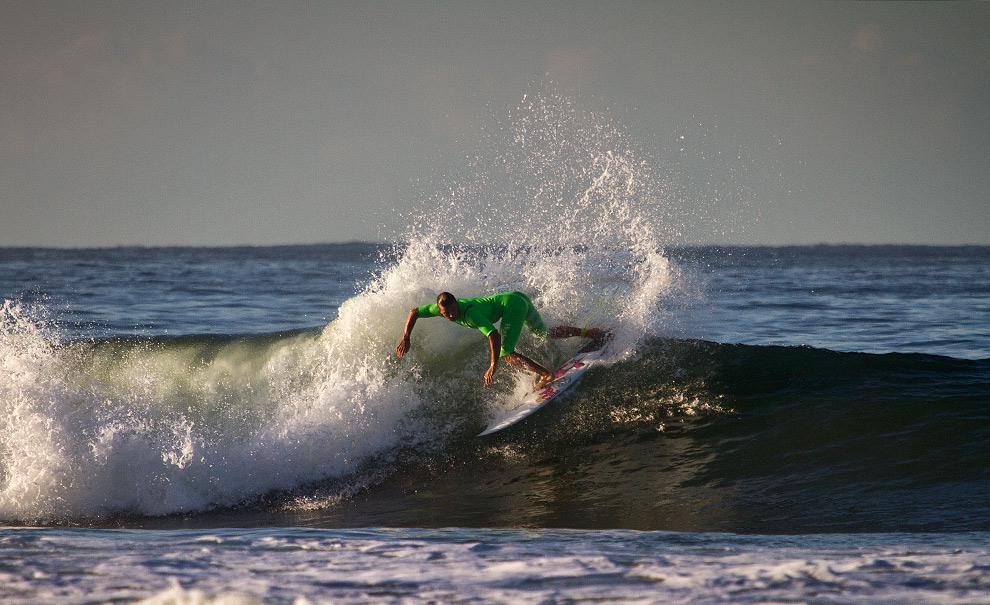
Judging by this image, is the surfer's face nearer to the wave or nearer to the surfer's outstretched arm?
the surfer's outstretched arm

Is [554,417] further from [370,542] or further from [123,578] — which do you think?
[123,578]

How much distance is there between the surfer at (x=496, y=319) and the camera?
26.5 feet

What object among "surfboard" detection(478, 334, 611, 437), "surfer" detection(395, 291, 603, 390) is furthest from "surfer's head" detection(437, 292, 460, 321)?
"surfboard" detection(478, 334, 611, 437)

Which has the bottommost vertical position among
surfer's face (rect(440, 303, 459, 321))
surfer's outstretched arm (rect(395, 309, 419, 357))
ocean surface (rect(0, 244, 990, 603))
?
ocean surface (rect(0, 244, 990, 603))

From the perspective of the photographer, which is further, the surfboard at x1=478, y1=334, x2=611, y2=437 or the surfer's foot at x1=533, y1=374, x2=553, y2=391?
the surfer's foot at x1=533, y1=374, x2=553, y2=391

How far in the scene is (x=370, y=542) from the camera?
5.39m

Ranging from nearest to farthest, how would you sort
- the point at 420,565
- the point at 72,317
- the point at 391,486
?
the point at 420,565 < the point at 391,486 < the point at 72,317

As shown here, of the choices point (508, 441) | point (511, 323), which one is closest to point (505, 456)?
point (508, 441)

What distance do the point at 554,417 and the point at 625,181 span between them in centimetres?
371

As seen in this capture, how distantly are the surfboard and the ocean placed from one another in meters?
0.18

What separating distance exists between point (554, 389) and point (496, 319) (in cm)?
108

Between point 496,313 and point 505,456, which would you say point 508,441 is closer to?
point 505,456

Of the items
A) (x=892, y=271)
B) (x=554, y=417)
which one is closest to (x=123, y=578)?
(x=554, y=417)

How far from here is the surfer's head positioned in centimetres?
782
